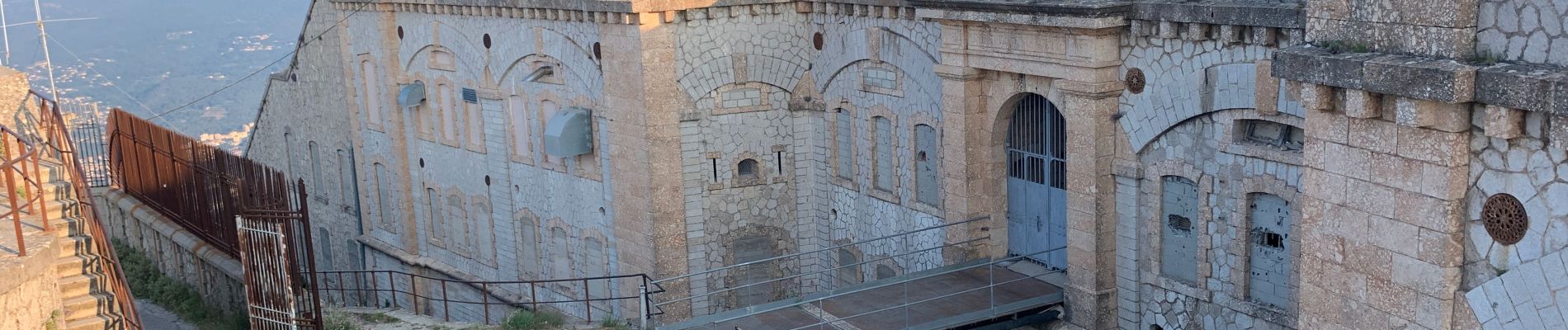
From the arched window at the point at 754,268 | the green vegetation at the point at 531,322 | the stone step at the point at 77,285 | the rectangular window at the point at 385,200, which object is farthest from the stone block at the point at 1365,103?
the rectangular window at the point at 385,200

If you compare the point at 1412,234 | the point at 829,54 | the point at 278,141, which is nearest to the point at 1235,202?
the point at 1412,234

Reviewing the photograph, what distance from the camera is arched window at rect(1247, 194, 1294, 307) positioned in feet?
36.5

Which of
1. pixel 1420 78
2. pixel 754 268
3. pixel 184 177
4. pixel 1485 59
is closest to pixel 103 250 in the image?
pixel 184 177

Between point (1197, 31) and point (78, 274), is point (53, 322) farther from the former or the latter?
point (1197, 31)

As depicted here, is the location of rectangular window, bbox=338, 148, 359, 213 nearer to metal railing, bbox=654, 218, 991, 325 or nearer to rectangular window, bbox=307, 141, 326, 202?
rectangular window, bbox=307, 141, 326, 202

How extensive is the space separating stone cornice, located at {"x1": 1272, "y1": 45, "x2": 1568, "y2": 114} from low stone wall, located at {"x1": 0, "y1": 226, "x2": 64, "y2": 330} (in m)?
8.62

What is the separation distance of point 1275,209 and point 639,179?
808 centimetres

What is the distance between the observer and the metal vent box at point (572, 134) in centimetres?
1773

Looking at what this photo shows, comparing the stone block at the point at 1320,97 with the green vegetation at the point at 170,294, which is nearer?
the stone block at the point at 1320,97

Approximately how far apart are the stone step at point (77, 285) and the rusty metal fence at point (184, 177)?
1.45 metres

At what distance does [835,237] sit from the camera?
57.4 ft

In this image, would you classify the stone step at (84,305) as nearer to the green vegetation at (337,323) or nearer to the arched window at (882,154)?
the green vegetation at (337,323)

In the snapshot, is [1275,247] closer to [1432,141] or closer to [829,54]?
[1432,141]

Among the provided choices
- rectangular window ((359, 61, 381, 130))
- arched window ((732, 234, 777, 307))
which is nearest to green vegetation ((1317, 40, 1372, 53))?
arched window ((732, 234, 777, 307))
